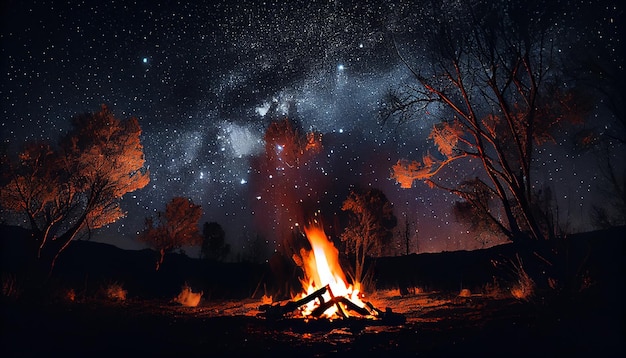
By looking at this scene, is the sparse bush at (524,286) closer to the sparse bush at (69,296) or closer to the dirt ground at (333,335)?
the dirt ground at (333,335)

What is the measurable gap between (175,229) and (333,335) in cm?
2997

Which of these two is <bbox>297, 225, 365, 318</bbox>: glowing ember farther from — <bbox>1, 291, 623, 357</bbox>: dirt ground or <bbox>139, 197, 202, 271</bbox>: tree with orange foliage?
<bbox>139, 197, 202, 271</bbox>: tree with orange foliage

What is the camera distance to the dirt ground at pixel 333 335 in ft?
16.6

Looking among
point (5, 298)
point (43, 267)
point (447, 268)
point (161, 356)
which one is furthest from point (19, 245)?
point (447, 268)

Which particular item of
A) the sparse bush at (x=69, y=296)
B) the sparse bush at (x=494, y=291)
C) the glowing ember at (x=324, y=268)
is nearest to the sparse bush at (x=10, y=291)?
the sparse bush at (x=69, y=296)

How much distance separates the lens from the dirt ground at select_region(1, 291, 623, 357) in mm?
5070

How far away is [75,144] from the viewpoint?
1681 centimetres

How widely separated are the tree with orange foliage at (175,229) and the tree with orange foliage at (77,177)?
14280 mm

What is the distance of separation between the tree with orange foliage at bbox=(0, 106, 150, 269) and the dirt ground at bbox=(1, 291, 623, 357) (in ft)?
32.5

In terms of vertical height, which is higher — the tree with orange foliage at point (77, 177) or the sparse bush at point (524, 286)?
the tree with orange foliage at point (77, 177)

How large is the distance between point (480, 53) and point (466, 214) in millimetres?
28523

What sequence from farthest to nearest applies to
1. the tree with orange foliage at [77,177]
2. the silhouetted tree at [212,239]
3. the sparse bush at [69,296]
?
1. the silhouetted tree at [212,239]
2. the tree with orange foliage at [77,177]
3. the sparse bush at [69,296]

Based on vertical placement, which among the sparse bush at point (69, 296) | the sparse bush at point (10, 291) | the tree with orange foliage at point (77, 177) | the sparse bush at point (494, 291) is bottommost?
the sparse bush at point (494, 291)

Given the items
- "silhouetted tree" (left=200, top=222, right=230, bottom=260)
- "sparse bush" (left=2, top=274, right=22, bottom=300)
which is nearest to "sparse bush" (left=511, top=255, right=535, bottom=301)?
"sparse bush" (left=2, top=274, right=22, bottom=300)
